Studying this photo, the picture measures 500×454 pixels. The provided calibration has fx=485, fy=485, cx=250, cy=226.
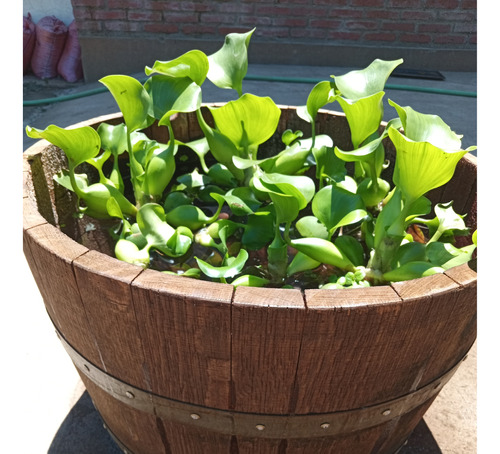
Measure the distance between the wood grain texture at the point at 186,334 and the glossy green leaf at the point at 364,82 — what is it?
1.52ft

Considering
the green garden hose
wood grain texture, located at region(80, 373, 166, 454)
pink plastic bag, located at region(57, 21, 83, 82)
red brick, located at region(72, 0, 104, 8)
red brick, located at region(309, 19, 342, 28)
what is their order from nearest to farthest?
wood grain texture, located at region(80, 373, 166, 454) → the green garden hose → red brick, located at region(72, 0, 104, 8) → red brick, located at region(309, 19, 342, 28) → pink plastic bag, located at region(57, 21, 83, 82)

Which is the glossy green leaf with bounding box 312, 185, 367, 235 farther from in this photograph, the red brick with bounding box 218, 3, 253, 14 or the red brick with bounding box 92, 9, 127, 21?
the red brick with bounding box 92, 9, 127, 21

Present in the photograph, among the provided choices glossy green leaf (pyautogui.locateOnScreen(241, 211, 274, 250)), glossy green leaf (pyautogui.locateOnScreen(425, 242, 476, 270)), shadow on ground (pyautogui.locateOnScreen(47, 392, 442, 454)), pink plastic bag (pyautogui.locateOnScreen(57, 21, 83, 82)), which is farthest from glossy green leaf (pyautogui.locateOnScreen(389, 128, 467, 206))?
pink plastic bag (pyautogui.locateOnScreen(57, 21, 83, 82))

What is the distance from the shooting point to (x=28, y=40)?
357 centimetres

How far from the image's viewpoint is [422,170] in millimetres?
629

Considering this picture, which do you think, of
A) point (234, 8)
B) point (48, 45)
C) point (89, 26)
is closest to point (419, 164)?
point (234, 8)

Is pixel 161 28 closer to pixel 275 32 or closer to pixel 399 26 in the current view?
pixel 275 32

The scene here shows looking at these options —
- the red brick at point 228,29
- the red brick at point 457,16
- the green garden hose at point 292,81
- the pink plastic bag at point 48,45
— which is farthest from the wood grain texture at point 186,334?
the pink plastic bag at point 48,45

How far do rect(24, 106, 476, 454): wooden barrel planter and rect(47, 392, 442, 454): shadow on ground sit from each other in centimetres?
28

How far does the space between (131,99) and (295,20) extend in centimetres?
261

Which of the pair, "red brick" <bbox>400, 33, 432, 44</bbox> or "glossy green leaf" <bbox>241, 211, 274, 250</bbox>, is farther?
"red brick" <bbox>400, 33, 432, 44</bbox>

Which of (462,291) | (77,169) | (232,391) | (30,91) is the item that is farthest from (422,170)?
(30,91)

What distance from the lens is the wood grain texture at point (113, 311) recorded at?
547mm

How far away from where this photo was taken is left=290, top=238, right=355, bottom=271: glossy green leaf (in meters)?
0.71
